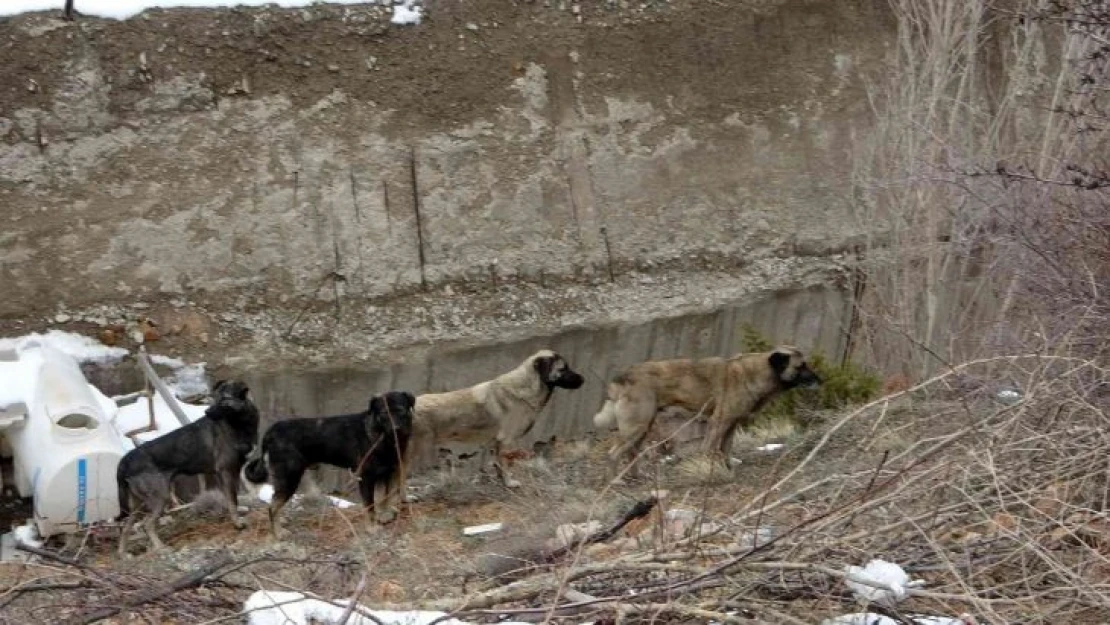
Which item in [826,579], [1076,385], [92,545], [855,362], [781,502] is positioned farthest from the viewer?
[855,362]

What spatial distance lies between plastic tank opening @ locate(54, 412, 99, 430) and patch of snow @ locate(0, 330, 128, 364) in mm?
2668

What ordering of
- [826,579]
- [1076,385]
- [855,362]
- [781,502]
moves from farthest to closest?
[855,362] → [1076,385] → [781,502] → [826,579]

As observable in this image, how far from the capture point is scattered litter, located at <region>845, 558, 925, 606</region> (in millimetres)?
7895

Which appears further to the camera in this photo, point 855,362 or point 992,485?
point 855,362

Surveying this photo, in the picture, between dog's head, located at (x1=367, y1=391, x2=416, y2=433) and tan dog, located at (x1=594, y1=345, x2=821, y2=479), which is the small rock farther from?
tan dog, located at (x1=594, y1=345, x2=821, y2=479)

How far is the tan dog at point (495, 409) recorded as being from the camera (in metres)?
14.4

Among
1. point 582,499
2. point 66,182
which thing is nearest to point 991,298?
point 582,499

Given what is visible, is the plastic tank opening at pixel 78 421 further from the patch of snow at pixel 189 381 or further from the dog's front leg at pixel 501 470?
the dog's front leg at pixel 501 470

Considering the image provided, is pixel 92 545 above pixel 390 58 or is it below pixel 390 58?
below

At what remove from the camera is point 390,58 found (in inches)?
747

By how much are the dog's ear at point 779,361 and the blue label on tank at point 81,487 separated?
18.5ft

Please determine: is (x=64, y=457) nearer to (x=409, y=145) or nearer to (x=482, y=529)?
(x=482, y=529)

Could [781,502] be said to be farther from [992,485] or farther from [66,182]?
[66,182]

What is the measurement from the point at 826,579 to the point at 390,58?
1187 cm
